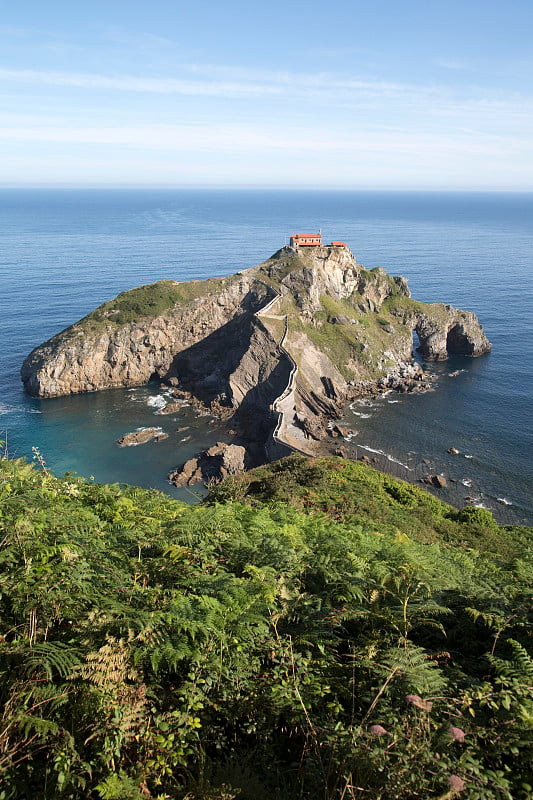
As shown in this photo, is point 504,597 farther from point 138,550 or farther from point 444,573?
point 138,550

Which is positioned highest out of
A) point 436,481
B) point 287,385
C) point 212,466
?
point 287,385

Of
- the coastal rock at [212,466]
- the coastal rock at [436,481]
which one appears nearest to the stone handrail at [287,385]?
the coastal rock at [212,466]

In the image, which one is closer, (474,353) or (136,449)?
(136,449)

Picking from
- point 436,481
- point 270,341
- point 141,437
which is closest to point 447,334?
point 270,341

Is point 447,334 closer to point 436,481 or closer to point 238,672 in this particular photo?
point 436,481

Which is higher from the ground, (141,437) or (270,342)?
(270,342)

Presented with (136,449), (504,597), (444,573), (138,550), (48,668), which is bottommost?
(136,449)

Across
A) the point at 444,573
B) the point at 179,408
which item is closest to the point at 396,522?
the point at 444,573
